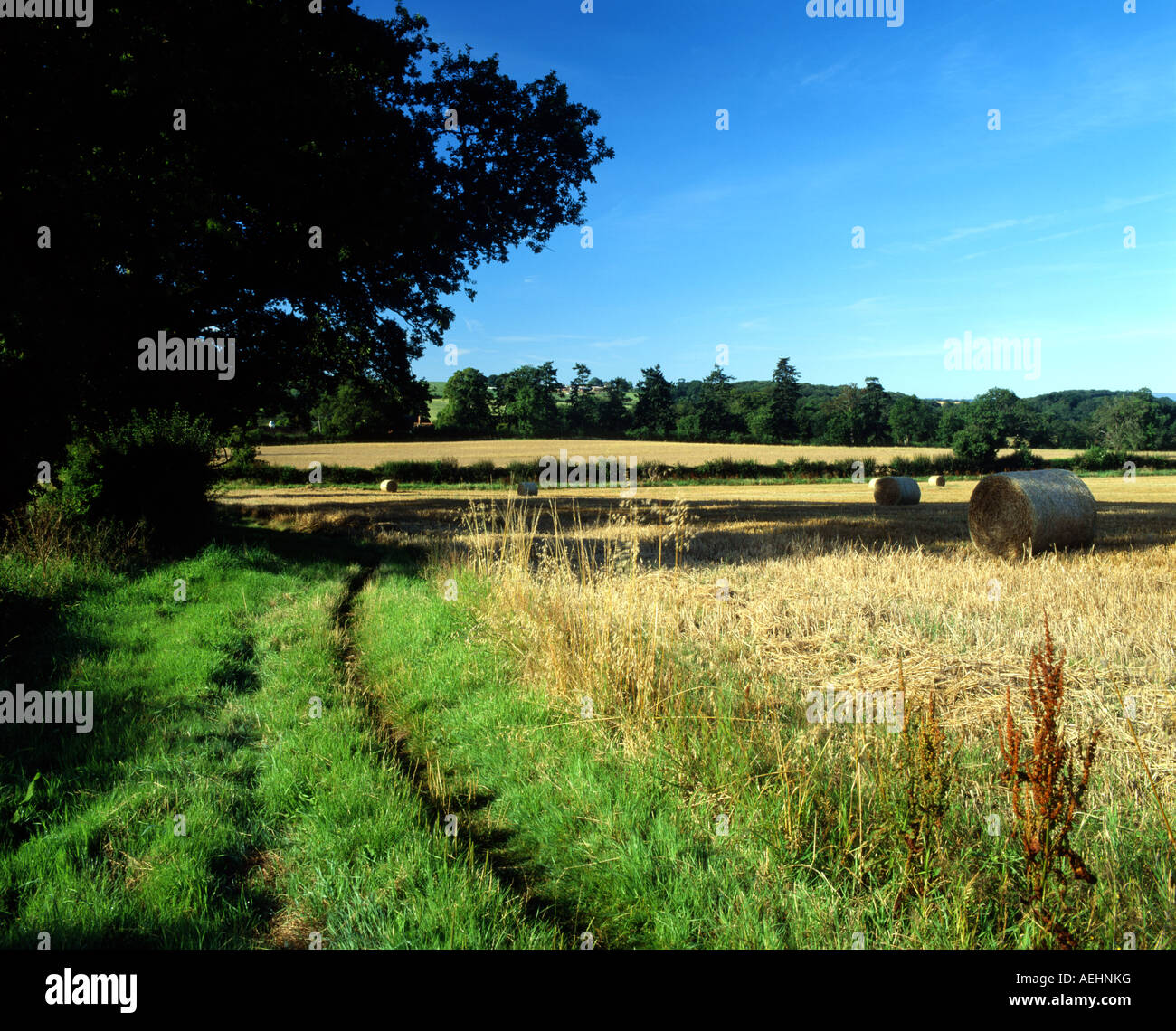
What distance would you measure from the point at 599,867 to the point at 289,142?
14793mm

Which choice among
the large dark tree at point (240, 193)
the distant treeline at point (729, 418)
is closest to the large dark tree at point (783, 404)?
the distant treeline at point (729, 418)

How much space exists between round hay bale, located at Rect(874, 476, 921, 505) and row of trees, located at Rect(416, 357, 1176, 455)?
39.7 meters

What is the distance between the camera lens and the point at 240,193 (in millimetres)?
13641

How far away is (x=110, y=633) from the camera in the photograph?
688 cm

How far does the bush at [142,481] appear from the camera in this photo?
36.1 ft

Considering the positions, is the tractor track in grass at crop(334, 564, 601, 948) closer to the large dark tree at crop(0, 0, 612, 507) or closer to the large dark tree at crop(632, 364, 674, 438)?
the large dark tree at crop(0, 0, 612, 507)

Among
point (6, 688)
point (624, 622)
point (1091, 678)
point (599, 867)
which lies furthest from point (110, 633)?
point (1091, 678)

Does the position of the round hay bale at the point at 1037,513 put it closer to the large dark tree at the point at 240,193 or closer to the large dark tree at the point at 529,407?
the large dark tree at the point at 240,193

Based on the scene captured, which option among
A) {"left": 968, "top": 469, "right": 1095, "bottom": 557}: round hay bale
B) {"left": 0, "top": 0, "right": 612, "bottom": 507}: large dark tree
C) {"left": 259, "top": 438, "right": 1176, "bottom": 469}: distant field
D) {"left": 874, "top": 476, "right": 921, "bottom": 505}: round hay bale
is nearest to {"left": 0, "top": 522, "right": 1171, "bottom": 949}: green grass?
{"left": 0, "top": 0, "right": 612, "bottom": 507}: large dark tree

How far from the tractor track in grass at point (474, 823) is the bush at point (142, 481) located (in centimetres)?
734

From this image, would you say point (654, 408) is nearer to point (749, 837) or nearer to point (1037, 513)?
point (1037, 513)

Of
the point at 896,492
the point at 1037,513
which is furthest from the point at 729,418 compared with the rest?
the point at 1037,513

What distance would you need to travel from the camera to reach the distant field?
4519 cm
